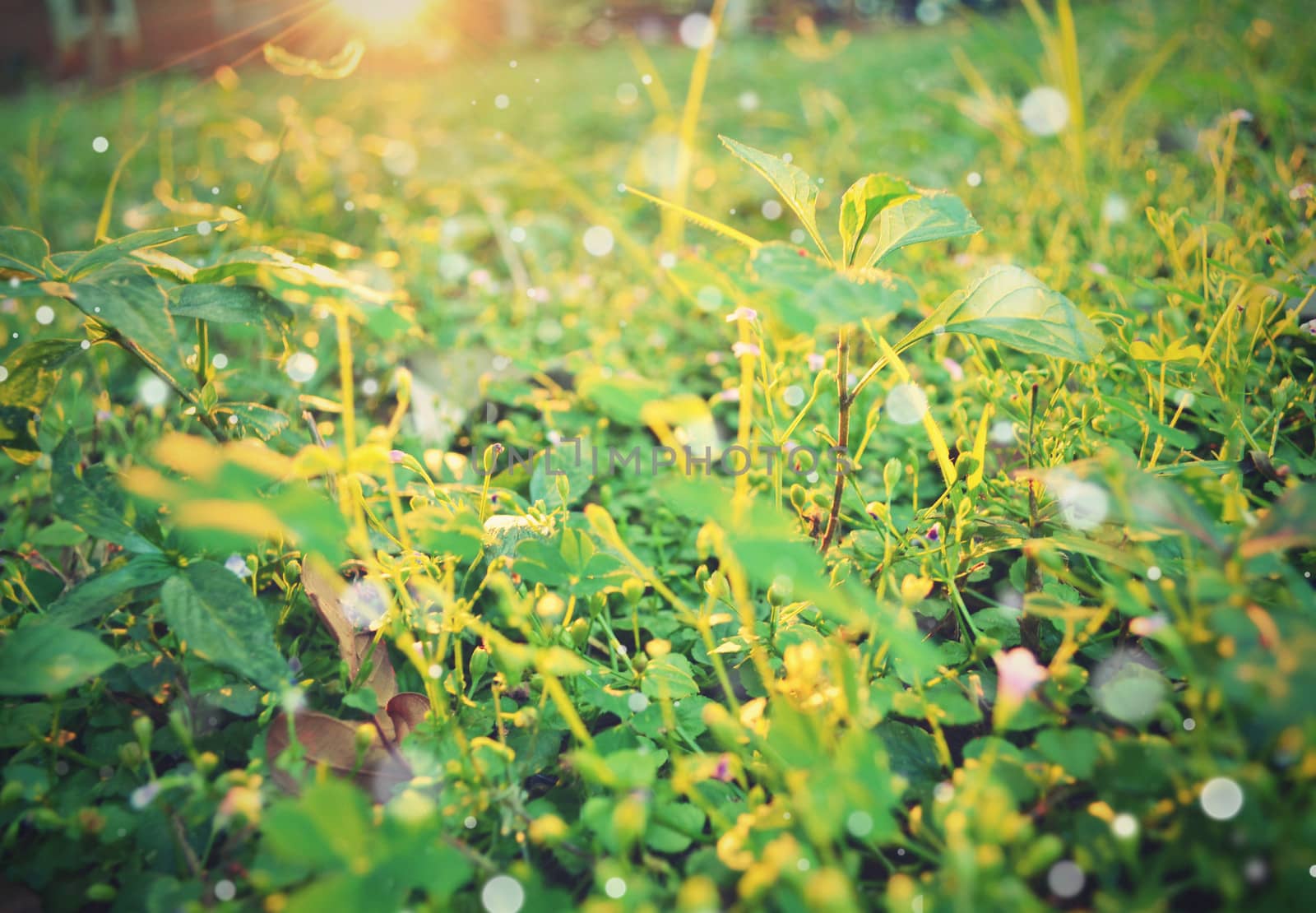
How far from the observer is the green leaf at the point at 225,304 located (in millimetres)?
954

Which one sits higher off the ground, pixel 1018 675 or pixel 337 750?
pixel 1018 675

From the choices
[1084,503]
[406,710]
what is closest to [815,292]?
[1084,503]

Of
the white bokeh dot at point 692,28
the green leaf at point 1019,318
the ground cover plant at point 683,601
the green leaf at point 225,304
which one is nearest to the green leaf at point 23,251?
the ground cover plant at point 683,601

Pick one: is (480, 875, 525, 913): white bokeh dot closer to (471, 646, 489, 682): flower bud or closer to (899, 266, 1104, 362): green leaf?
(471, 646, 489, 682): flower bud

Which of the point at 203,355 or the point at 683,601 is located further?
the point at 683,601

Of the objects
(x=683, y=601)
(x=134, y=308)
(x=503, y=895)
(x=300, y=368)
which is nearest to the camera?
(x=503, y=895)

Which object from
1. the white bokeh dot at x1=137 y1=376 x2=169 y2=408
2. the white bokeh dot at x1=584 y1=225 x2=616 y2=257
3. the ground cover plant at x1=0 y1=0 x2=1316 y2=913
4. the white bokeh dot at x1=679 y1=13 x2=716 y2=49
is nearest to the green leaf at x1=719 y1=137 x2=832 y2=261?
the ground cover plant at x1=0 y1=0 x2=1316 y2=913

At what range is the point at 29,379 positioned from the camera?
0.97 meters

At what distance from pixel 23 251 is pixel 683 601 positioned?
3.23 ft

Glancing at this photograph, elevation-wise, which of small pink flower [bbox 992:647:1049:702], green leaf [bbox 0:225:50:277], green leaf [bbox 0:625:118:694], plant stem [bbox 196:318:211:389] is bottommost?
green leaf [bbox 0:625:118:694]

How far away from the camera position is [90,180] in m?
3.95

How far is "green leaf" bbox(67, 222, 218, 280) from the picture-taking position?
35.3 inches

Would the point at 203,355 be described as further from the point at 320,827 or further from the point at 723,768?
the point at 723,768

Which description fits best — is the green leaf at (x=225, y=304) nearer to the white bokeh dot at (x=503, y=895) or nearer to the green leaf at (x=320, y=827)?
the green leaf at (x=320, y=827)
